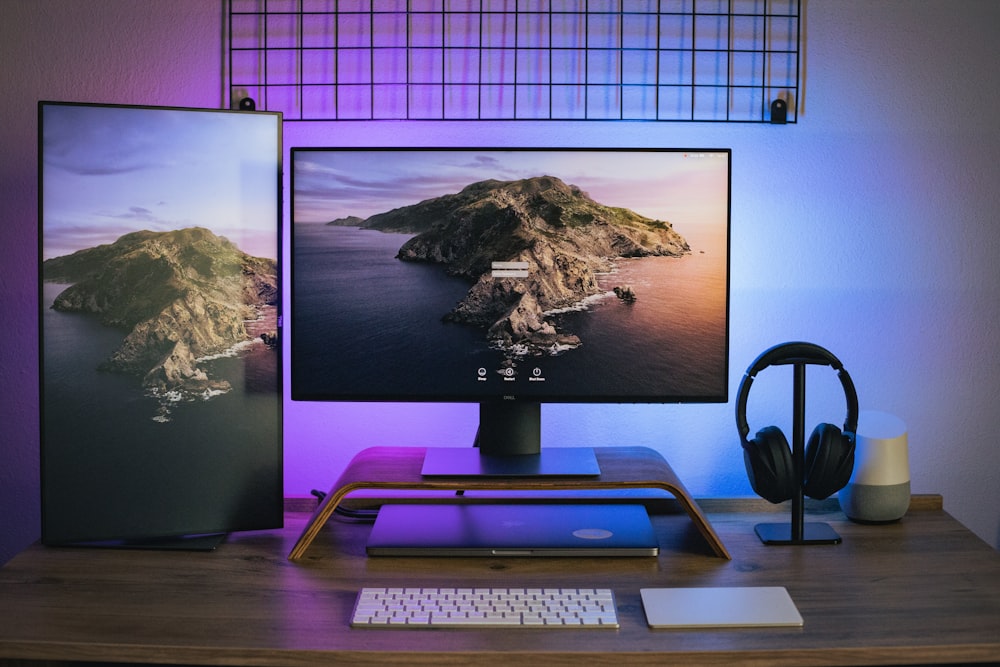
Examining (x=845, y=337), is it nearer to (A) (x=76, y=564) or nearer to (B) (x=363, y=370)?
(B) (x=363, y=370)

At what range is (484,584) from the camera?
1328mm

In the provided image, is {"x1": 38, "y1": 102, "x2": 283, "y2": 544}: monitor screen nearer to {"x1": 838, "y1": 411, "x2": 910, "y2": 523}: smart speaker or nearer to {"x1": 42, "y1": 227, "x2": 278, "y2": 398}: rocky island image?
{"x1": 42, "y1": 227, "x2": 278, "y2": 398}: rocky island image

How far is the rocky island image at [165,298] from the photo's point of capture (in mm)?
1477

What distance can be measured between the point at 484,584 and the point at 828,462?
0.58m

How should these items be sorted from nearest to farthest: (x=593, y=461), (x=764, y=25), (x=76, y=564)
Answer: (x=76, y=564) < (x=593, y=461) < (x=764, y=25)

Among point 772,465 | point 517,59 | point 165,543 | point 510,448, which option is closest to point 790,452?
point 772,465

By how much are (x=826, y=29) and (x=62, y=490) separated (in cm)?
153

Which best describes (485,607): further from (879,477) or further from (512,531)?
(879,477)

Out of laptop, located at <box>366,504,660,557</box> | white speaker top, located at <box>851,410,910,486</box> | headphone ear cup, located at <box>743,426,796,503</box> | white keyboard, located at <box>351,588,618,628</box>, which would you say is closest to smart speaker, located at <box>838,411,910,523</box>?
white speaker top, located at <box>851,410,910,486</box>

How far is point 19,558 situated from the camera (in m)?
1.43

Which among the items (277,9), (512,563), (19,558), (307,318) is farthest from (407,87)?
(19,558)

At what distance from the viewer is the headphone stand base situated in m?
1.50

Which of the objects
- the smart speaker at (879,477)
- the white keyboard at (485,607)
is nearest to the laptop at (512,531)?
the white keyboard at (485,607)

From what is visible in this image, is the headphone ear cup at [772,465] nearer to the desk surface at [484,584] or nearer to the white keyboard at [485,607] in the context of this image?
the desk surface at [484,584]
